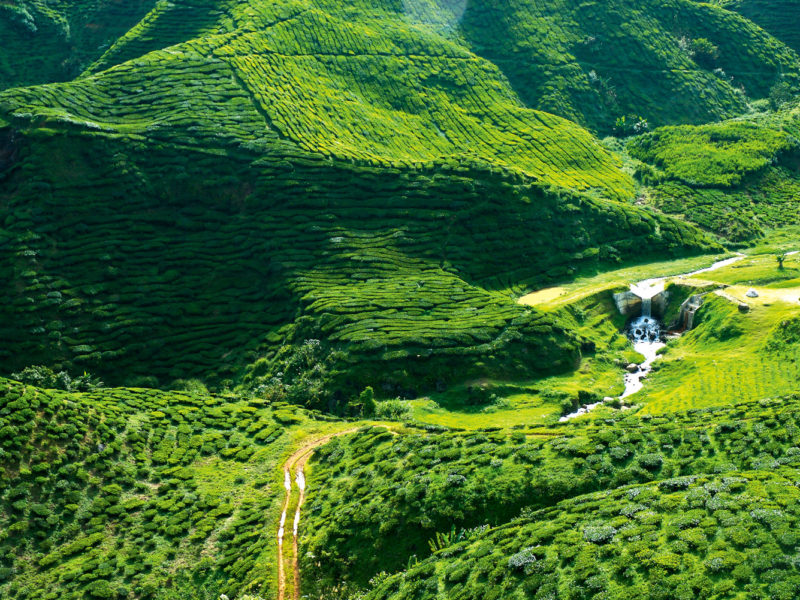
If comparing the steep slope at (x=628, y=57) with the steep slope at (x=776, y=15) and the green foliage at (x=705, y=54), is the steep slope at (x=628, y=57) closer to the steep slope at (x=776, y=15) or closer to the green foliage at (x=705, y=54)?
the green foliage at (x=705, y=54)

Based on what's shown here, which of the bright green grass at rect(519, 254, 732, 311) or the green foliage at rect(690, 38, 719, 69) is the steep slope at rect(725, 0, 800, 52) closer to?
the green foliage at rect(690, 38, 719, 69)

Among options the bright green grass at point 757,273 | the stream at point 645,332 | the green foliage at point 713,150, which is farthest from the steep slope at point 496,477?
the green foliage at point 713,150

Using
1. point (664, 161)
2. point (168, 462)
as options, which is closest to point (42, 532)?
point (168, 462)

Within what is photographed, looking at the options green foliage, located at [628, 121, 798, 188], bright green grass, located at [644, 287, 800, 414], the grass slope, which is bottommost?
the grass slope

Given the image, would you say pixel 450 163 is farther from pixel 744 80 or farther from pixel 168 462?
pixel 744 80

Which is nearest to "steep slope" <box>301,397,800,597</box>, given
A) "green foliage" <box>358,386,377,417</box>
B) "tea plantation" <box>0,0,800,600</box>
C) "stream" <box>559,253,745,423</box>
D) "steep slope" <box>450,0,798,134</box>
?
"tea plantation" <box>0,0,800,600</box>

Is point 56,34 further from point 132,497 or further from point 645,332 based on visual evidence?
point 645,332
